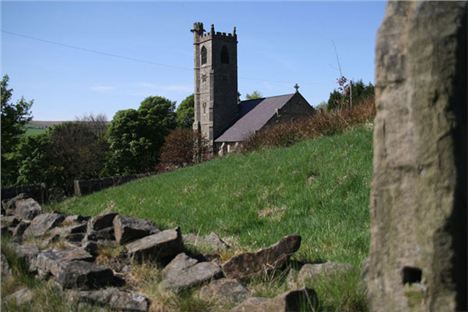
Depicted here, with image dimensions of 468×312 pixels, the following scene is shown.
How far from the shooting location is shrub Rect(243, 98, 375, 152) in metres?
15.2

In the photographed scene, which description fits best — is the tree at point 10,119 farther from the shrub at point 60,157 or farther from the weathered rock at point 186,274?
the weathered rock at point 186,274

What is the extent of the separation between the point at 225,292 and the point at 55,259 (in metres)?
1.97

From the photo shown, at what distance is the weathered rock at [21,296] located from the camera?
4.18 m

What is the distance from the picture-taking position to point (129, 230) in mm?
5723

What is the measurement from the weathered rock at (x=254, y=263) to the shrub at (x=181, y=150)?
1575 inches

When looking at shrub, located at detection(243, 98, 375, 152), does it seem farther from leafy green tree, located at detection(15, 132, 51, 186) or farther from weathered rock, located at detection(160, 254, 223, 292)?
leafy green tree, located at detection(15, 132, 51, 186)

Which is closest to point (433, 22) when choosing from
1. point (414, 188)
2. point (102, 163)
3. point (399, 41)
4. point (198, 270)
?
point (399, 41)

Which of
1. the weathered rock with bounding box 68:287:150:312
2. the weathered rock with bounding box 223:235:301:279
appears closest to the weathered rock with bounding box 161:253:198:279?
the weathered rock with bounding box 223:235:301:279

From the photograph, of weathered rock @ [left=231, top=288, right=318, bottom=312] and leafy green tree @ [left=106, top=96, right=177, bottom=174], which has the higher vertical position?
leafy green tree @ [left=106, top=96, right=177, bottom=174]

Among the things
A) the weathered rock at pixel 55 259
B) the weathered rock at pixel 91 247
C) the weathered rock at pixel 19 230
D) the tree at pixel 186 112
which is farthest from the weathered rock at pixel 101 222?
the tree at pixel 186 112

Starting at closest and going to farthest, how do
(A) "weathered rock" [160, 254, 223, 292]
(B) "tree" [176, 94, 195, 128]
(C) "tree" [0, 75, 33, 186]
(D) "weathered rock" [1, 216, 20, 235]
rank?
(A) "weathered rock" [160, 254, 223, 292], (D) "weathered rock" [1, 216, 20, 235], (C) "tree" [0, 75, 33, 186], (B) "tree" [176, 94, 195, 128]

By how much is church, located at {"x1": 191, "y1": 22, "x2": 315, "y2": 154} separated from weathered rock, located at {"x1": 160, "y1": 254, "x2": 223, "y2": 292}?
53.3 meters

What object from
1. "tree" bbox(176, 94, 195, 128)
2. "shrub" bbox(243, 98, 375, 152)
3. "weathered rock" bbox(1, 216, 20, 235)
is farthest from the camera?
"tree" bbox(176, 94, 195, 128)

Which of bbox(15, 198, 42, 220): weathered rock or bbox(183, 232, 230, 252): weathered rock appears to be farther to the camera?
bbox(15, 198, 42, 220): weathered rock
